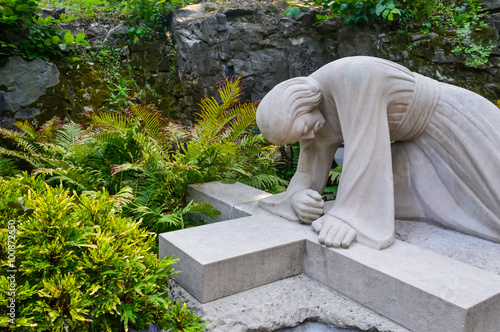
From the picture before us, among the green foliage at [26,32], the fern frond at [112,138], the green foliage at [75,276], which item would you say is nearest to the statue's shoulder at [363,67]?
the green foliage at [75,276]

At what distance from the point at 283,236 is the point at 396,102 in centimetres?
111

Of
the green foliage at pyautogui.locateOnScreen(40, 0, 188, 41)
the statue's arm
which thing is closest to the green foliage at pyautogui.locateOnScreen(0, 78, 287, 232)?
the statue's arm

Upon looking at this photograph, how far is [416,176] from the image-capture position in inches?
106

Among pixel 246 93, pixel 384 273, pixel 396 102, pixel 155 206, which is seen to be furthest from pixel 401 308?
pixel 246 93

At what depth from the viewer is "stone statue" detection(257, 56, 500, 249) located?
7.47ft

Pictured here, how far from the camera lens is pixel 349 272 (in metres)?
2.08

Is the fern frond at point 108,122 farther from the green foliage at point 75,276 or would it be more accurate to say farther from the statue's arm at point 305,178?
the green foliage at point 75,276

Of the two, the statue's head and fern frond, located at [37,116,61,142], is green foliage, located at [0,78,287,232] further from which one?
the statue's head

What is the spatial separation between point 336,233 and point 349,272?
24 cm

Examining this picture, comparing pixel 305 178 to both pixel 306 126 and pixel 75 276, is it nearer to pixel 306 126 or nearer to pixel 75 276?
pixel 306 126

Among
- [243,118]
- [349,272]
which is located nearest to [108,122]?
[243,118]

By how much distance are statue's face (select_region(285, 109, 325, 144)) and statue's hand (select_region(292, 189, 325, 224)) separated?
403mm

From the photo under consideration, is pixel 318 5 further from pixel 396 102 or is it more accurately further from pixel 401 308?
pixel 401 308

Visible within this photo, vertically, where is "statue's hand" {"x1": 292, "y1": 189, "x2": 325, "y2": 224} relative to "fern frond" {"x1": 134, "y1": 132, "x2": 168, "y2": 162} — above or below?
above
